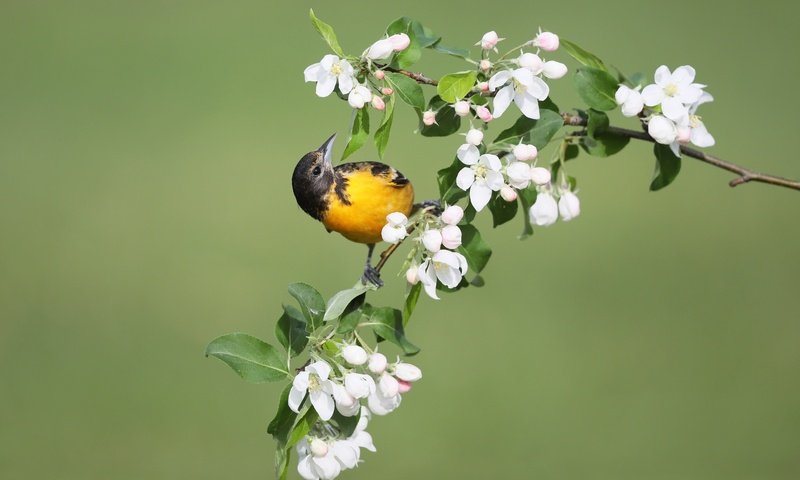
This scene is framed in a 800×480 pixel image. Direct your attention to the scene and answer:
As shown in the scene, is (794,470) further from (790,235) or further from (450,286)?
(450,286)

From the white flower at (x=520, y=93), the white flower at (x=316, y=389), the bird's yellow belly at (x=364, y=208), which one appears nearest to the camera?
the white flower at (x=316, y=389)

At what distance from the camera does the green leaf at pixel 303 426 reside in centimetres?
167

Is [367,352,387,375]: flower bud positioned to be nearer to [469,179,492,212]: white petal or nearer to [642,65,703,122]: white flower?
[469,179,492,212]: white petal

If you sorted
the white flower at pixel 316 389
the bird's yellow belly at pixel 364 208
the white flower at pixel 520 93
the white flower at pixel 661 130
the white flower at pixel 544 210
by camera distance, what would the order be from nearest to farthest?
the white flower at pixel 316 389, the white flower at pixel 520 93, the white flower at pixel 661 130, the white flower at pixel 544 210, the bird's yellow belly at pixel 364 208

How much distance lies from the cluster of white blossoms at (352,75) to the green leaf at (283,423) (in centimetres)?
53

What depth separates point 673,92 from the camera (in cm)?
187

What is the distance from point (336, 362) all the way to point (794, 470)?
4.08 metres

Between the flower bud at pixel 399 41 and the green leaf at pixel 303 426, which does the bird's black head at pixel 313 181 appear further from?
Answer: the green leaf at pixel 303 426

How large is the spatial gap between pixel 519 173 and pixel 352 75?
35 cm

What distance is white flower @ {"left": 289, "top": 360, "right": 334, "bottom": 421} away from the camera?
1.62 m

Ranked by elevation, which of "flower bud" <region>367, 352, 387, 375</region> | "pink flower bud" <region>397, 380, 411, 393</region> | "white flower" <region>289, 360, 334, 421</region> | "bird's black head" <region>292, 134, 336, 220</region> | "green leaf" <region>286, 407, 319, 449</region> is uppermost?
"bird's black head" <region>292, 134, 336, 220</region>

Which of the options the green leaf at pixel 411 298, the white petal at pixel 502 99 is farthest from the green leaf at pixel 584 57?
the green leaf at pixel 411 298

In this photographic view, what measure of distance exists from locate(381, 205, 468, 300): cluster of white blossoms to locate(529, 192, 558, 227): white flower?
0.29 m

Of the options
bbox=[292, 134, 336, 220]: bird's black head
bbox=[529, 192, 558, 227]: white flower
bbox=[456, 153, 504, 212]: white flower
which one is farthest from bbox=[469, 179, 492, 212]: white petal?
bbox=[292, 134, 336, 220]: bird's black head
